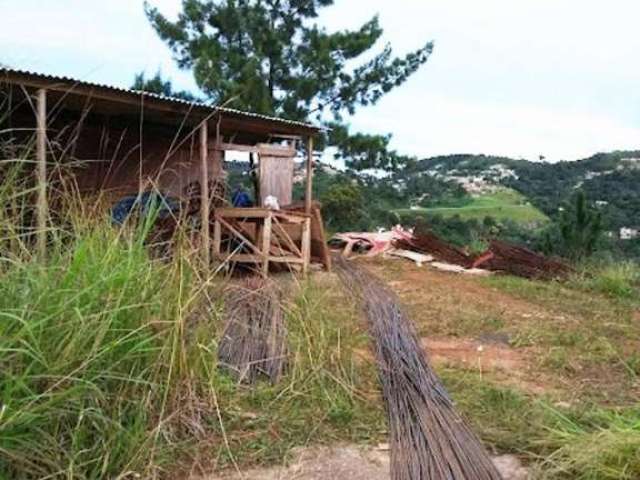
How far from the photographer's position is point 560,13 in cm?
1160

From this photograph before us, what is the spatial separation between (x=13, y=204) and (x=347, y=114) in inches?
574

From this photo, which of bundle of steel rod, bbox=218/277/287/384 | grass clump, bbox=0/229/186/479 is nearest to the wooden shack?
bundle of steel rod, bbox=218/277/287/384

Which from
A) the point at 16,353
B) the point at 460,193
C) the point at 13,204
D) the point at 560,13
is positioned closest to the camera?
the point at 16,353

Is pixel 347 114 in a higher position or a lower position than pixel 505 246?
higher

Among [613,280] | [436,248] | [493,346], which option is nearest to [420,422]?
[493,346]

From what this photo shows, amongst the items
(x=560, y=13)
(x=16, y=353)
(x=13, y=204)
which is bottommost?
(x=16, y=353)

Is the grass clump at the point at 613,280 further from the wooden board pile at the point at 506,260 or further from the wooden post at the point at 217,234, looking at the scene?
the wooden post at the point at 217,234

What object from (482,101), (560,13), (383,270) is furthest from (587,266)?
(482,101)

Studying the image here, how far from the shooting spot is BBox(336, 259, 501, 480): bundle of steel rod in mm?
2744

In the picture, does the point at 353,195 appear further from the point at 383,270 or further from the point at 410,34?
the point at 383,270

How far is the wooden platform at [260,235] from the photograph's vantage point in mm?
7555

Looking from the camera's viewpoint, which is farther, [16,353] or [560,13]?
[560,13]

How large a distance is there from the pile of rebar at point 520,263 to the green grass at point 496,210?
9397 mm

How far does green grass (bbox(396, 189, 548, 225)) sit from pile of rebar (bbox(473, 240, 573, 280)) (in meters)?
9.40
